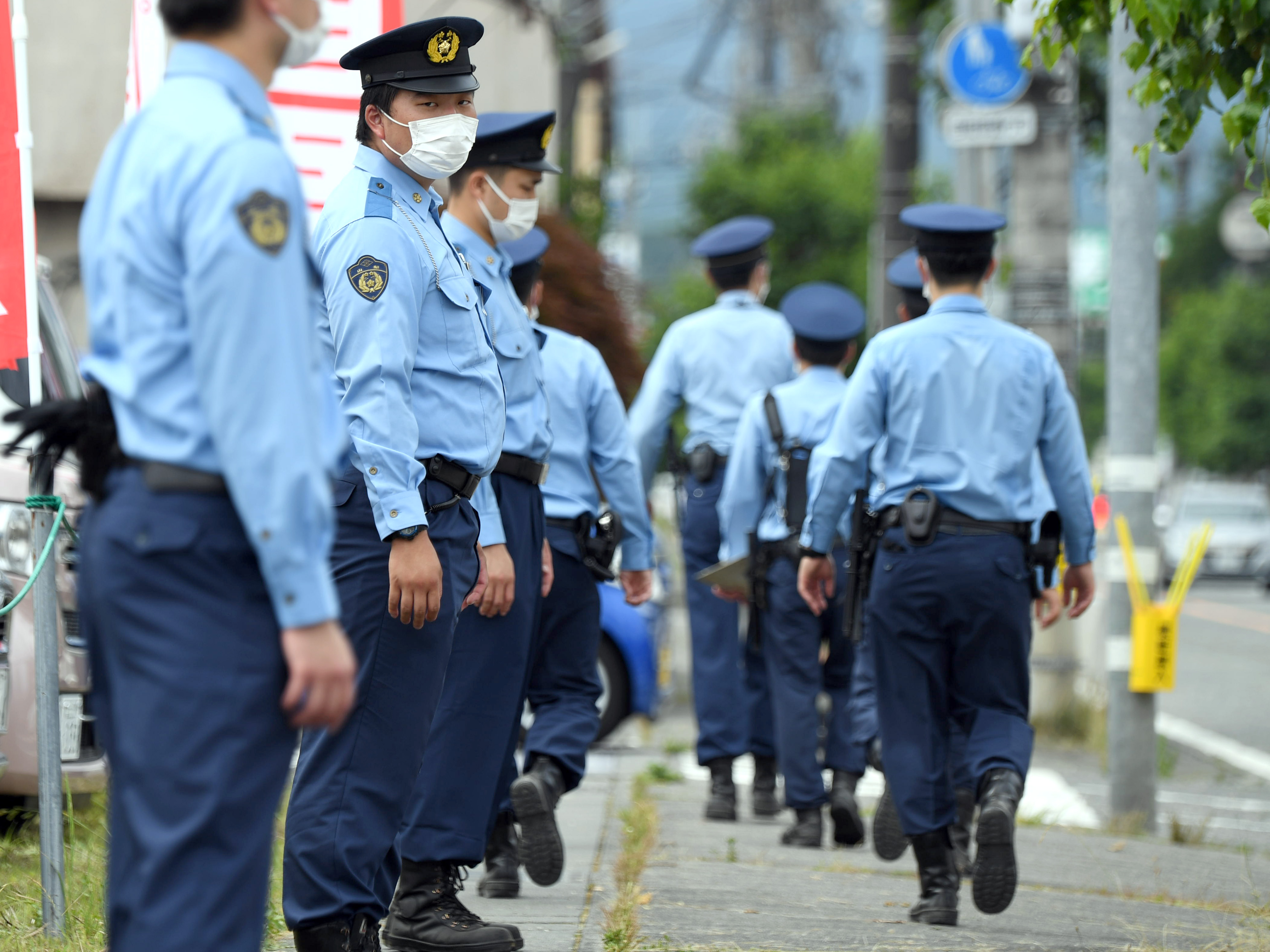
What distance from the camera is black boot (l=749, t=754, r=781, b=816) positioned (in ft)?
23.2

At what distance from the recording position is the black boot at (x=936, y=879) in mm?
4781

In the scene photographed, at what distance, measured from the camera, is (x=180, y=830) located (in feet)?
7.76

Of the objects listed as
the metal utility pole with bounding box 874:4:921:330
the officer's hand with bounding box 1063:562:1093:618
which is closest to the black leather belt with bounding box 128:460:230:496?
the officer's hand with bounding box 1063:562:1093:618

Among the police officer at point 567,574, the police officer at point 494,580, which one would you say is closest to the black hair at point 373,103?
the police officer at point 494,580

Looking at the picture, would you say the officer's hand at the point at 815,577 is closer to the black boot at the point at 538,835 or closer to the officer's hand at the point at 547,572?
the officer's hand at the point at 547,572

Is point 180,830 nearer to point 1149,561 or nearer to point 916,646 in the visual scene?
point 916,646

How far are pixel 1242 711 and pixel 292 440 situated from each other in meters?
11.5

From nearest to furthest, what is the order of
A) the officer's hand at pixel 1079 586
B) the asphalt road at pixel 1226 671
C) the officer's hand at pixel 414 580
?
1. the officer's hand at pixel 414 580
2. the officer's hand at pixel 1079 586
3. the asphalt road at pixel 1226 671

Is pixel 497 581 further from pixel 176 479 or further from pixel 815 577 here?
pixel 176 479

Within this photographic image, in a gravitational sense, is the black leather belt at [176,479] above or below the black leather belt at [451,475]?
above

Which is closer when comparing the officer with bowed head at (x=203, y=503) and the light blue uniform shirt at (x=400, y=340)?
the officer with bowed head at (x=203, y=503)

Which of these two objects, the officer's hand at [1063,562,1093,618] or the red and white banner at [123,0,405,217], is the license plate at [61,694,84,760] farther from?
the officer's hand at [1063,562,1093,618]

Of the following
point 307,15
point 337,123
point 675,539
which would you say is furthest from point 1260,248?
point 307,15

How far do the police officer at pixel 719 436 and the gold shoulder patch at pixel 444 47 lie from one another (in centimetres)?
342
